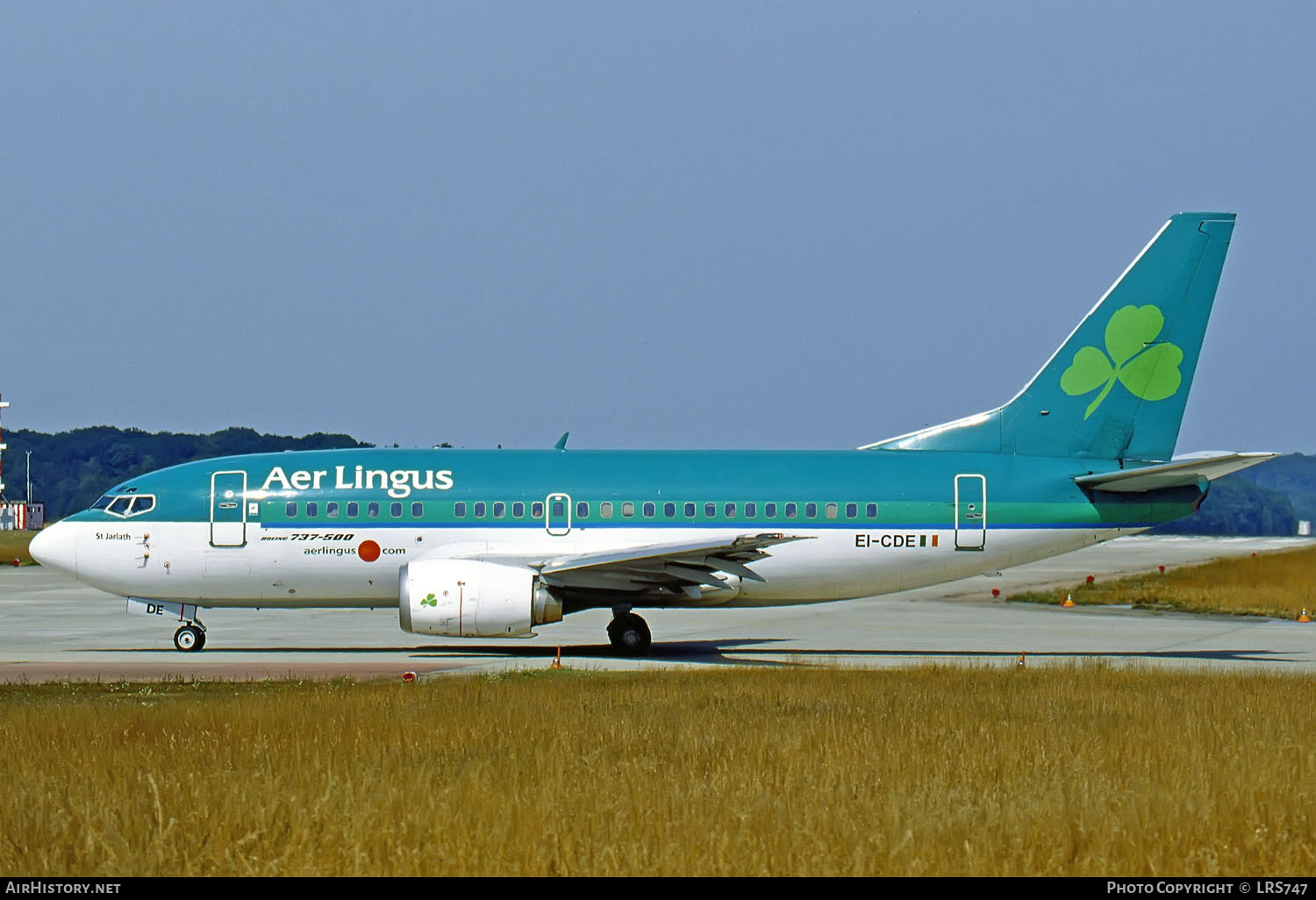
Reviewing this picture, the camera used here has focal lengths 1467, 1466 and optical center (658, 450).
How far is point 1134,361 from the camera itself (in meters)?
27.1

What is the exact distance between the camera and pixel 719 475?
2728 cm

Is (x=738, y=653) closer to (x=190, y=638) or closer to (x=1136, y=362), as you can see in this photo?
(x=1136, y=362)

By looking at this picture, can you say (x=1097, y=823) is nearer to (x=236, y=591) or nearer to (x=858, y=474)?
(x=858, y=474)

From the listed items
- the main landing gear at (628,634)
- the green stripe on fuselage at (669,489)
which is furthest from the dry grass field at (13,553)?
the main landing gear at (628,634)

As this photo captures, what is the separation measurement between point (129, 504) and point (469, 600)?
7.21m

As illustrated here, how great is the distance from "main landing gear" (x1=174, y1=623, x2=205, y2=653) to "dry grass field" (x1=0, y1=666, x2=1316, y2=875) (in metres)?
9.02

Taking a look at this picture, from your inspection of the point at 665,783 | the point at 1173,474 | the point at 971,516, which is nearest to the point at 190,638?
the point at 971,516

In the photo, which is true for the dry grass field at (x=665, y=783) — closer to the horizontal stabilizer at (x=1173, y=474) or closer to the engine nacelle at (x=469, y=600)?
the engine nacelle at (x=469, y=600)

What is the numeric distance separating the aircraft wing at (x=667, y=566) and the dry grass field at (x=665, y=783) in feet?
24.0

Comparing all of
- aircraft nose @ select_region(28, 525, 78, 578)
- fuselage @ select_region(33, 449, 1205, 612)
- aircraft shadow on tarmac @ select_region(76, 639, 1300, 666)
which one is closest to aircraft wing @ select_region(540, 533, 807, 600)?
fuselage @ select_region(33, 449, 1205, 612)

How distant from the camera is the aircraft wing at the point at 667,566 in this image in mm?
24875

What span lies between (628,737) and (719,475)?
14500mm

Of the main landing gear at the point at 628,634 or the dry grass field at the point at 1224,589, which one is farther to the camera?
the dry grass field at the point at 1224,589

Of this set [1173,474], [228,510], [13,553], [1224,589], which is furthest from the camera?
[13,553]
